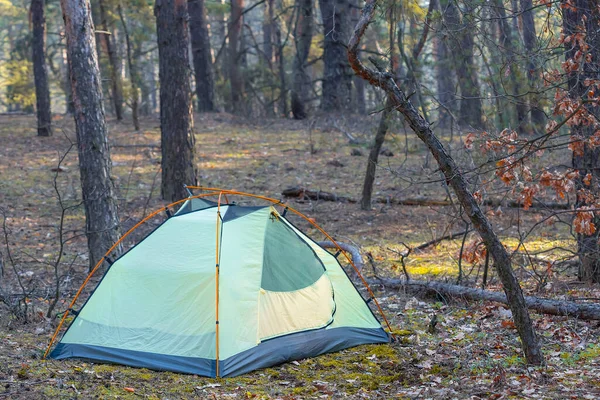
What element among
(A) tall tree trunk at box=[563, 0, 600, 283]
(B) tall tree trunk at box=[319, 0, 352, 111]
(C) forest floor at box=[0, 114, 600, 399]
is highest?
(B) tall tree trunk at box=[319, 0, 352, 111]

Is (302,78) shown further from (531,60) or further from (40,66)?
(531,60)

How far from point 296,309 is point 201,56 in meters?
17.4

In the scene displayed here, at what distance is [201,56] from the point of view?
22391 millimetres

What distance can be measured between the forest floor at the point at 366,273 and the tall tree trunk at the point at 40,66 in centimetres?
67

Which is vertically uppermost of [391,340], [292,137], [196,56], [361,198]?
[196,56]

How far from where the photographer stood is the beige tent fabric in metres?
6.14

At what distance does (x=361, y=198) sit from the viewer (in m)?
13.0

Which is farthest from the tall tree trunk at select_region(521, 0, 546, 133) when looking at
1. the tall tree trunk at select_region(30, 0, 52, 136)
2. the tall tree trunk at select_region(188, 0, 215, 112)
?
the tall tree trunk at select_region(30, 0, 52, 136)

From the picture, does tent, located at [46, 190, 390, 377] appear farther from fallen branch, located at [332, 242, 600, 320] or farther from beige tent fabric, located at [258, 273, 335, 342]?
fallen branch, located at [332, 242, 600, 320]

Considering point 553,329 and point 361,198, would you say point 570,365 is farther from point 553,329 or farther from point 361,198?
point 361,198

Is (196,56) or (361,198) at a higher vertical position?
(196,56)

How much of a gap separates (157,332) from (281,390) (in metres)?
1.40

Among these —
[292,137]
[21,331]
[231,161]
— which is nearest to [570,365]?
[21,331]

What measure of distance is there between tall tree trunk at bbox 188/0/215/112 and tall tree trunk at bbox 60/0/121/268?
13457 mm
